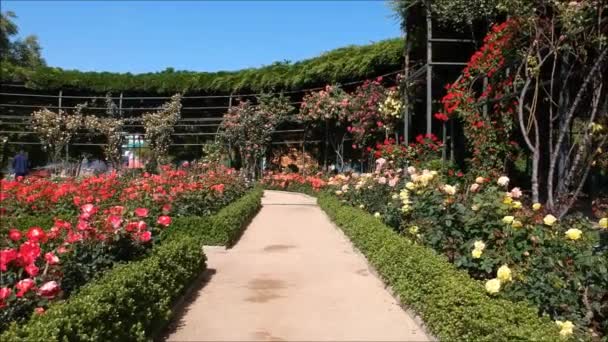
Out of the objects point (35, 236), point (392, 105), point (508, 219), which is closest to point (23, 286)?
point (35, 236)

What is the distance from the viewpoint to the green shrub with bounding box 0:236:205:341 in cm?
321

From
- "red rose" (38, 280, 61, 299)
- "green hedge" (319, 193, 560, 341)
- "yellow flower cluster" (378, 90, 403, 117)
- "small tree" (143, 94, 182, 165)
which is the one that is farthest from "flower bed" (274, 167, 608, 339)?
"small tree" (143, 94, 182, 165)

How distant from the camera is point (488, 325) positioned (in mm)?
3648

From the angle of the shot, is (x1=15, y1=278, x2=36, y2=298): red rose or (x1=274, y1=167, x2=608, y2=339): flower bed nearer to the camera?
(x1=15, y1=278, x2=36, y2=298): red rose

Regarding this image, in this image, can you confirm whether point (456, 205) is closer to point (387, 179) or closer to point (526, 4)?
point (526, 4)

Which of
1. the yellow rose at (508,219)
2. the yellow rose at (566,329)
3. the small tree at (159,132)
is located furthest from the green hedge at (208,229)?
the small tree at (159,132)

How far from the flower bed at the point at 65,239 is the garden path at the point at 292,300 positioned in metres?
0.81

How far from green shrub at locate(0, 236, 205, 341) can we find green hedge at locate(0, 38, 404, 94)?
50.0ft

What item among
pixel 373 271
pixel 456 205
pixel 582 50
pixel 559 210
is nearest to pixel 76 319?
pixel 456 205

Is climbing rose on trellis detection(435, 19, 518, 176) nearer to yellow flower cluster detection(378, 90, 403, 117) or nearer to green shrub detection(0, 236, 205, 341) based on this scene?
green shrub detection(0, 236, 205, 341)

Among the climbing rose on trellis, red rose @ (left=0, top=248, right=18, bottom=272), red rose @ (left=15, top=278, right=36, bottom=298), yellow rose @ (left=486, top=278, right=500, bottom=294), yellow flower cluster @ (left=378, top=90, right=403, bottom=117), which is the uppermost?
yellow flower cluster @ (left=378, top=90, right=403, bottom=117)

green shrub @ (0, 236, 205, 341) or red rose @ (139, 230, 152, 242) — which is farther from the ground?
red rose @ (139, 230, 152, 242)

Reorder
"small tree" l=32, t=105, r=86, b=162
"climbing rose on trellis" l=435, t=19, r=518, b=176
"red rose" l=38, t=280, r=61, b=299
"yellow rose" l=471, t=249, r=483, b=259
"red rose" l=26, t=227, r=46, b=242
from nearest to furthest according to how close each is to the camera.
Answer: "red rose" l=38, t=280, r=61, b=299
"red rose" l=26, t=227, r=46, b=242
"yellow rose" l=471, t=249, r=483, b=259
"climbing rose on trellis" l=435, t=19, r=518, b=176
"small tree" l=32, t=105, r=86, b=162

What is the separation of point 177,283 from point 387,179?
16.2ft
